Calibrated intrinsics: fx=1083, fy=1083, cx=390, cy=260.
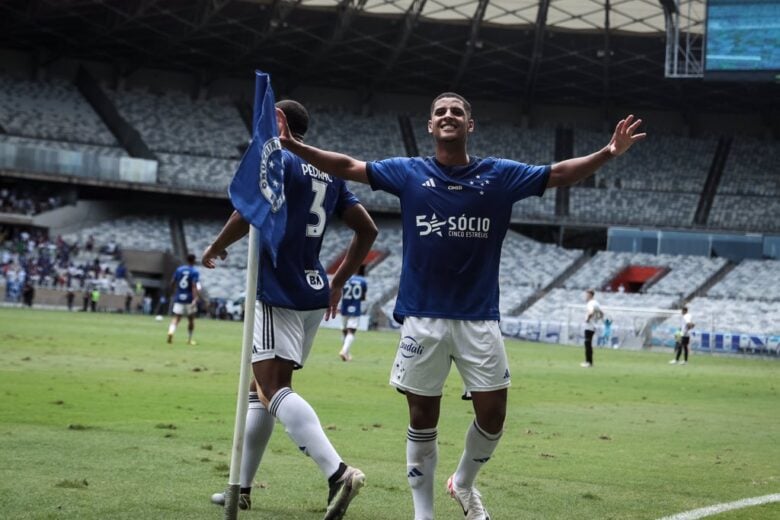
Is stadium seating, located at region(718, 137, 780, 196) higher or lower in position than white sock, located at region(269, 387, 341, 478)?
higher

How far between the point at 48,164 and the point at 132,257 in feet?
23.1

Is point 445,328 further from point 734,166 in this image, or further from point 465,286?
point 734,166

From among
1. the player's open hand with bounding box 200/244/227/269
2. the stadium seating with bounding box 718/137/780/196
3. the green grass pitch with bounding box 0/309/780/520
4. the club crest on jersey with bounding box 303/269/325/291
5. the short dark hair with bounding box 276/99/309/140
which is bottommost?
the green grass pitch with bounding box 0/309/780/520

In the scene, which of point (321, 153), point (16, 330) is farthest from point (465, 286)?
point (16, 330)

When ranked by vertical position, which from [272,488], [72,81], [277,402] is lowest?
[272,488]

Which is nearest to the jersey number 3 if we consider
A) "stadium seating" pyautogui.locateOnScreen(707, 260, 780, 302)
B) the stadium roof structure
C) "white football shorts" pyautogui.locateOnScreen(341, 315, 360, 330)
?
"white football shorts" pyautogui.locateOnScreen(341, 315, 360, 330)

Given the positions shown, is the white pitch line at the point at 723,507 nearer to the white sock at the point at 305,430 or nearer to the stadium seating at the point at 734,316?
the white sock at the point at 305,430

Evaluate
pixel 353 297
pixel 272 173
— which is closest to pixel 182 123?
pixel 353 297

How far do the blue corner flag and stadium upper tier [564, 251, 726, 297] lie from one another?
54948 millimetres

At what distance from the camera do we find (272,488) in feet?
25.7

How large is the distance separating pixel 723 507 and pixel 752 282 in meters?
54.2

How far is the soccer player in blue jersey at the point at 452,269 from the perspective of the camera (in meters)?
6.62

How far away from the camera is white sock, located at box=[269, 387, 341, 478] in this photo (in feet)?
20.9

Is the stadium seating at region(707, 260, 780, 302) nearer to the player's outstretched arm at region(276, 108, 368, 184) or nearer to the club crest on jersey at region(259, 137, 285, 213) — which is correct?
the player's outstretched arm at region(276, 108, 368, 184)
